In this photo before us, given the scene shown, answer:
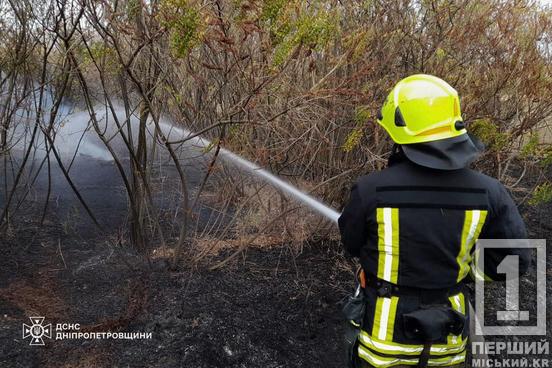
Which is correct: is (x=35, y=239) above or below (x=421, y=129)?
below

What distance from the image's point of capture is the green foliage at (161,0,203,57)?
2688 mm

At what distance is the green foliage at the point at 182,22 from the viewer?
8.82 ft

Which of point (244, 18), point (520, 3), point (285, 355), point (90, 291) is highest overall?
point (520, 3)

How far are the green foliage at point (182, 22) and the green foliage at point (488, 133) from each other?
253 centimetres

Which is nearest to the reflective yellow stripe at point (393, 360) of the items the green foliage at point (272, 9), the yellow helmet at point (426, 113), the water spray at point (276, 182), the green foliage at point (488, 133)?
the yellow helmet at point (426, 113)

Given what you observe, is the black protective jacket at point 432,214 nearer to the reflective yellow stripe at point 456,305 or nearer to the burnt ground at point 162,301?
the reflective yellow stripe at point 456,305

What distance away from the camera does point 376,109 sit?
389cm

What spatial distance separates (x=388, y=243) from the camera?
2.05 meters

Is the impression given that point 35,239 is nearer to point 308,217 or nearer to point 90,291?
point 90,291

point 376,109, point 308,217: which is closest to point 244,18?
point 376,109

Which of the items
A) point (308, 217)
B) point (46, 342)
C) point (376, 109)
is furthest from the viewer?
point (308, 217)

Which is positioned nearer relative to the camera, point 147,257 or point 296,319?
point 296,319

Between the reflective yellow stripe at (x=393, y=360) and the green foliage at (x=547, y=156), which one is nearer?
the reflective yellow stripe at (x=393, y=360)

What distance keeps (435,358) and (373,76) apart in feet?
8.99
